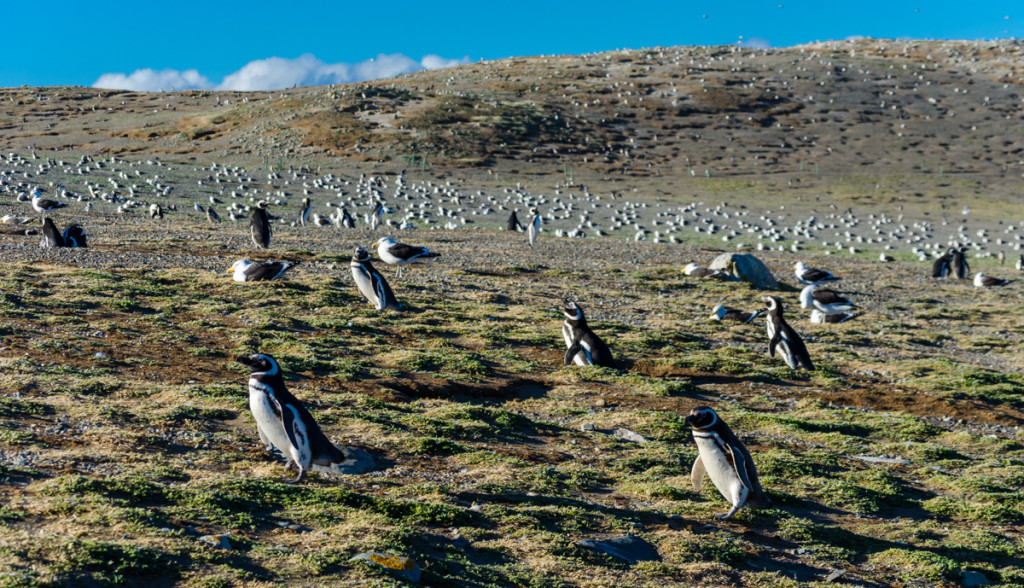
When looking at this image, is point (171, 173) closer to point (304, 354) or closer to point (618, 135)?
point (304, 354)

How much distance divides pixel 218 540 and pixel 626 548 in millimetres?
3129

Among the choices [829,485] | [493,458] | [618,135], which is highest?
[618,135]

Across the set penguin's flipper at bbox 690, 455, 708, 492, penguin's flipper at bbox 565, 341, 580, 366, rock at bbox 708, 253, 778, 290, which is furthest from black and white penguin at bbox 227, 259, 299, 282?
rock at bbox 708, 253, 778, 290

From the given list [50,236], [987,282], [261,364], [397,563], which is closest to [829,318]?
[987,282]

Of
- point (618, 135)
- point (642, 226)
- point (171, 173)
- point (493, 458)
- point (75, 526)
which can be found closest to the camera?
point (75, 526)

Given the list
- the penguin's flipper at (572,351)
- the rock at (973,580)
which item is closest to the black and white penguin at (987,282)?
the penguin's flipper at (572,351)

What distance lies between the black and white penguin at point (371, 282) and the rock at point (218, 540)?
9957 mm

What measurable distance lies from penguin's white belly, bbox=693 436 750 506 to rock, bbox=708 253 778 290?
16913mm

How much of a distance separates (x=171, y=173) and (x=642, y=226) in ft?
86.1

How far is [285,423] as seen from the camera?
7582 millimetres

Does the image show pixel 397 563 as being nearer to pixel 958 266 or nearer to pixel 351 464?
pixel 351 464

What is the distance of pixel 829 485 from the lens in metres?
9.30

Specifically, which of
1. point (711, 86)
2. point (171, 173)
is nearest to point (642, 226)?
point (171, 173)

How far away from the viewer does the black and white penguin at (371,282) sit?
15.9 meters
